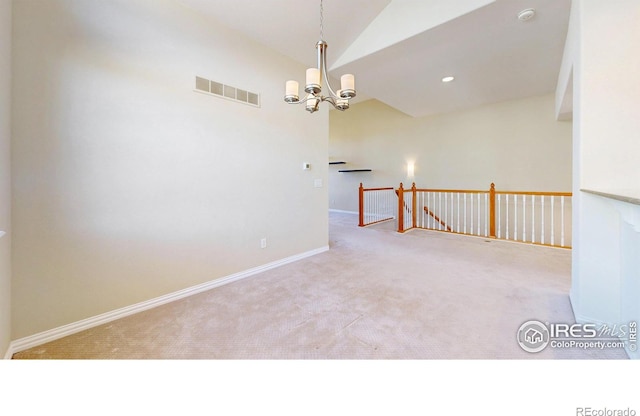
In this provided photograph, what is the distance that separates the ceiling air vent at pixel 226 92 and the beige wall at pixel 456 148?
17.0 feet

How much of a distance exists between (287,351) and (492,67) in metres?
4.71

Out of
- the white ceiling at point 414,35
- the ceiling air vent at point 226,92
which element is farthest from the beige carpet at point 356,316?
the white ceiling at point 414,35

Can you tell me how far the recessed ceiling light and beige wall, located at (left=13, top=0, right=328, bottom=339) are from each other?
270 centimetres

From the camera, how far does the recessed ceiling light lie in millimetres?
2412

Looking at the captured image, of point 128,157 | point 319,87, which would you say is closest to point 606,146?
point 319,87

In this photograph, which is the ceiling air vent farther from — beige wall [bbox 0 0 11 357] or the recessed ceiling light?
the recessed ceiling light

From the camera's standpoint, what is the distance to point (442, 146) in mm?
6293

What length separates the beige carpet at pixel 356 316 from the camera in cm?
158

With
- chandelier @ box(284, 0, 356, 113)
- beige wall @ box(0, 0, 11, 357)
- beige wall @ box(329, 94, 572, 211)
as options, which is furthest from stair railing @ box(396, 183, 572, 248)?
beige wall @ box(0, 0, 11, 357)

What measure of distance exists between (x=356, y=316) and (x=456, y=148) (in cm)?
567

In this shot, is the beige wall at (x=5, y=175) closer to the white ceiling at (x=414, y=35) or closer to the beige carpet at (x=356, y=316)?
the beige carpet at (x=356, y=316)

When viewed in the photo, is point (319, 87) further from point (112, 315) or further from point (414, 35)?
point (112, 315)

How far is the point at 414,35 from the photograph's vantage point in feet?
9.01
